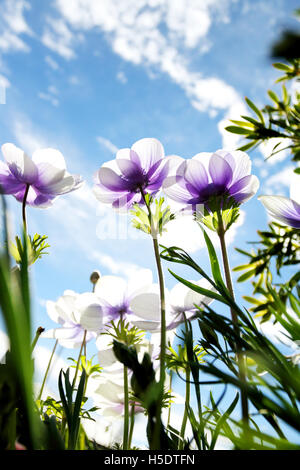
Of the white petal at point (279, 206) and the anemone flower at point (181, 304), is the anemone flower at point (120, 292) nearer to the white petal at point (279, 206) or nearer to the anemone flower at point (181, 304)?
the anemone flower at point (181, 304)

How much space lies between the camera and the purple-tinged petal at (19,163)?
660 mm

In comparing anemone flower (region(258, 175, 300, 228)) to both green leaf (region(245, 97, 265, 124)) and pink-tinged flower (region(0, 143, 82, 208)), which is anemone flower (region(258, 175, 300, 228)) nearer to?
pink-tinged flower (region(0, 143, 82, 208))

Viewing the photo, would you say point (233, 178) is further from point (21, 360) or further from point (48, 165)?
point (21, 360)

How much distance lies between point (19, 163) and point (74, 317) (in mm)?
298

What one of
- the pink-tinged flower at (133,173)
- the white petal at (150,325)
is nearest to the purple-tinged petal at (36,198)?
the pink-tinged flower at (133,173)

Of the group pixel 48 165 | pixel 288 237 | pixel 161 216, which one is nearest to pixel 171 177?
pixel 161 216

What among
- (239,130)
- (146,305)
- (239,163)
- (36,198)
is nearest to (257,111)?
(239,130)

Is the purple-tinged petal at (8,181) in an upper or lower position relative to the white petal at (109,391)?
upper

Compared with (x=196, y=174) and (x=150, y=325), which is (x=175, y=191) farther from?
(x=150, y=325)

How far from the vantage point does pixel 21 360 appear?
0.71 feet

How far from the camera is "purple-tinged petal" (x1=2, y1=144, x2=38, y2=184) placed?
0.66 m

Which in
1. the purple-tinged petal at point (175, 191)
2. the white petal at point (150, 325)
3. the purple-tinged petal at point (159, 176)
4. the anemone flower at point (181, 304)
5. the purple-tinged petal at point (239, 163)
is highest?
the purple-tinged petal at point (159, 176)

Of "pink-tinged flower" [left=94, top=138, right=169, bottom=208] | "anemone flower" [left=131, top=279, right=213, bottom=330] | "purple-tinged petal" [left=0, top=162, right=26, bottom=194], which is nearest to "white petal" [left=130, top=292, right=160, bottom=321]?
"anemone flower" [left=131, top=279, right=213, bottom=330]

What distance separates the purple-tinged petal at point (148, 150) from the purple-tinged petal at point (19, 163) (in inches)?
6.9
